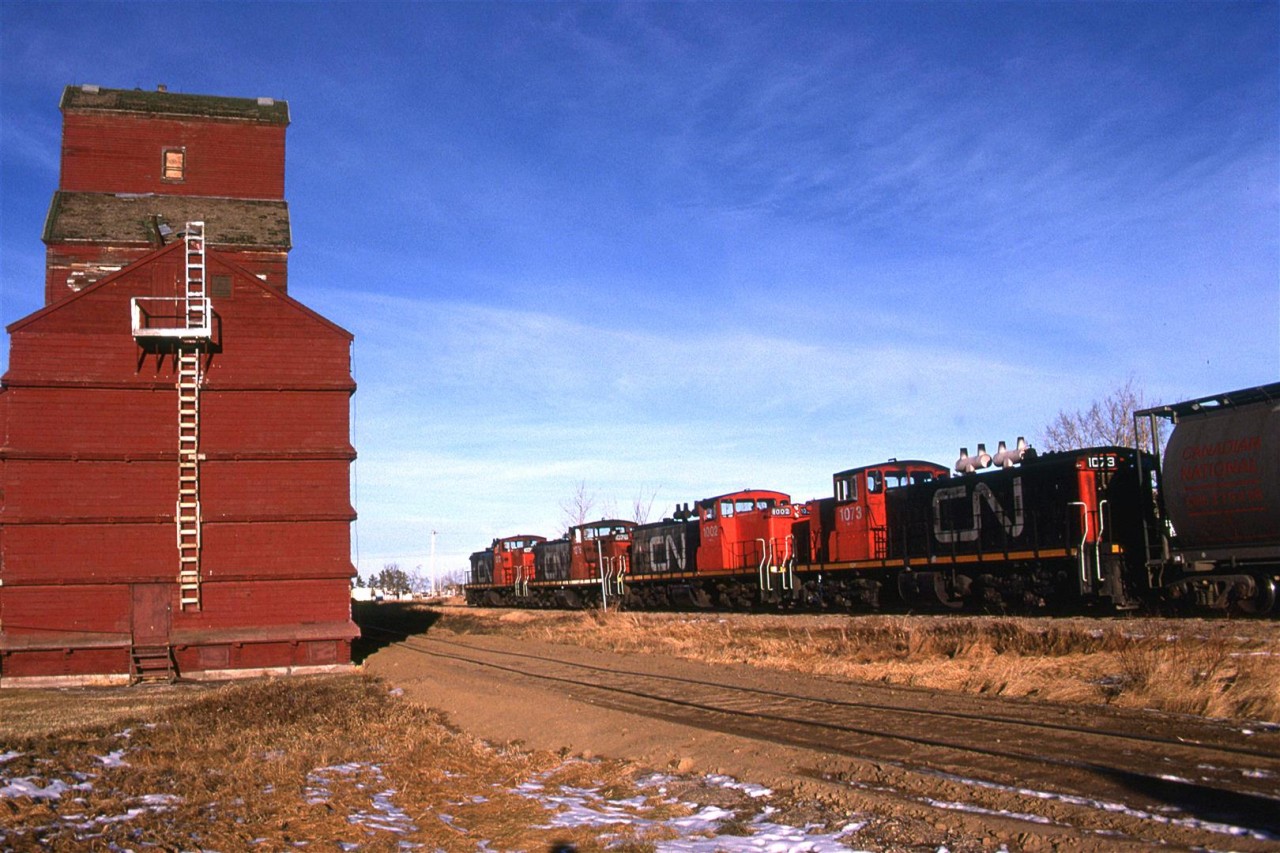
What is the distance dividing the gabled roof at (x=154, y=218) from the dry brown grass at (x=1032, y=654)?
1369cm

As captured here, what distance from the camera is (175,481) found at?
71.1 feet

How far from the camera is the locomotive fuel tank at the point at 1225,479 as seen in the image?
18688mm

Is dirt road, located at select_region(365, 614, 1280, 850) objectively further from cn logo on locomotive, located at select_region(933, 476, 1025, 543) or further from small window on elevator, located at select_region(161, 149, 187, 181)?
small window on elevator, located at select_region(161, 149, 187, 181)

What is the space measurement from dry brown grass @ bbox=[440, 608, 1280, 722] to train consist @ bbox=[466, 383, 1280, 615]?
171 centimetres

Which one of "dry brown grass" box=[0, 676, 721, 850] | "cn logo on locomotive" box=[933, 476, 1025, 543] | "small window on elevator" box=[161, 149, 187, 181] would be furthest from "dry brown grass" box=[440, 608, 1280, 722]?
"small window on elevator" box=[161, 149, 187, 181]

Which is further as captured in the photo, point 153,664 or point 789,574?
point 789,574

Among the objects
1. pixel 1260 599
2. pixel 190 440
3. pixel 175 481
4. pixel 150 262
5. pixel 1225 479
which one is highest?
pixel 150 262

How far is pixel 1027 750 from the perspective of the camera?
33.1 ft

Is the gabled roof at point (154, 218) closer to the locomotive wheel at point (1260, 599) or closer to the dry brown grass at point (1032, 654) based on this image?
the dry brown grass at point (1032, 654)

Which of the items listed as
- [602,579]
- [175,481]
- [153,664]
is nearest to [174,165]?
[175,481]

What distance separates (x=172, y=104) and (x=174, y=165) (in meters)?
1.77

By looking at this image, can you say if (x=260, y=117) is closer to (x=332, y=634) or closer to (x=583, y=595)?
(x=332, y=634)

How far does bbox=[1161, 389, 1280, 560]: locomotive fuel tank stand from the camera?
61.3ft

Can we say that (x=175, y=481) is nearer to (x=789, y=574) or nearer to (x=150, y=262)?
(x=150, y=262)
